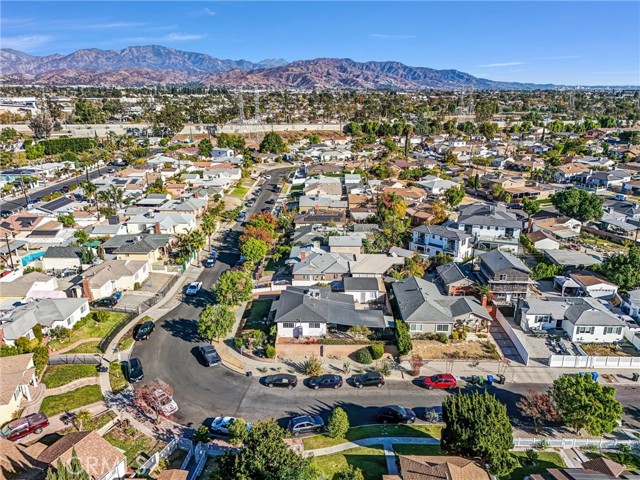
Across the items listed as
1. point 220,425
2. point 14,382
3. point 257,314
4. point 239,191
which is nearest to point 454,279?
point 257,314

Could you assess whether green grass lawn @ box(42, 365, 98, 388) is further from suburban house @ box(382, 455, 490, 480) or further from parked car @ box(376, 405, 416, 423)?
suburban house @ box(382, 455, 490, 480)

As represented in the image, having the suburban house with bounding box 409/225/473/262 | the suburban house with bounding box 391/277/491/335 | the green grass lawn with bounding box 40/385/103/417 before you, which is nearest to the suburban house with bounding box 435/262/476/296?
the suburban house with bounding box 391/277/491/335

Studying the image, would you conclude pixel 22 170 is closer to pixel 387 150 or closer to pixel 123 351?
pixel 123 351

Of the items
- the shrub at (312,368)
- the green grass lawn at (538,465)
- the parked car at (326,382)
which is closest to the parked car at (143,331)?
the shrub at (312,368)

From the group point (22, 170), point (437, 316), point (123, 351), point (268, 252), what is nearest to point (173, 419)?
point (123, 351)

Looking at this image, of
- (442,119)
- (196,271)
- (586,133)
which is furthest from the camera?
(442,119)

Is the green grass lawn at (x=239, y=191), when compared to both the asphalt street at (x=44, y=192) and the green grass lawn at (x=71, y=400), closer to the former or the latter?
the asphalt street at (x=44, y=192)
